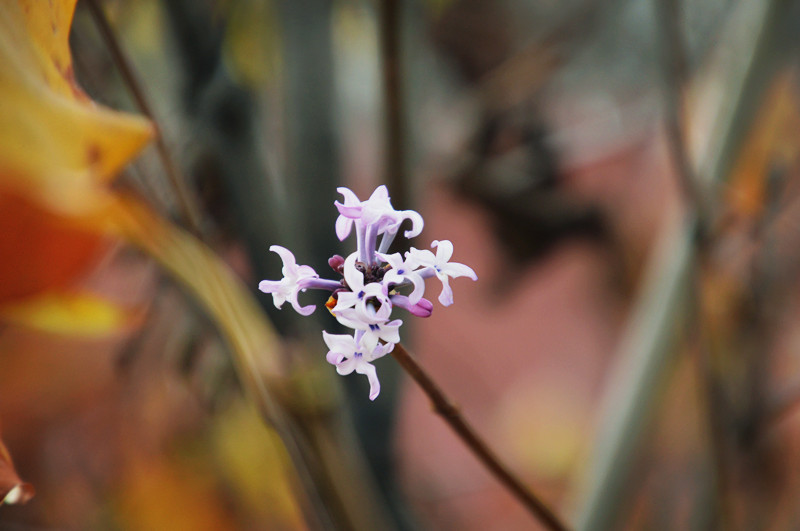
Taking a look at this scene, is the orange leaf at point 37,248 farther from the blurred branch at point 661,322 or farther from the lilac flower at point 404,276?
the blurred branch at point 661,322

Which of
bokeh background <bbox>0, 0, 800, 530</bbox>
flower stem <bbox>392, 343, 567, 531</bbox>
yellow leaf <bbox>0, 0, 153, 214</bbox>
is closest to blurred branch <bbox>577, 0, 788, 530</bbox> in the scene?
bokeh background <bbox>0, 0, 800, 530</bbox>

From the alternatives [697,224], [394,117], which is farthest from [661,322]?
[394,117]

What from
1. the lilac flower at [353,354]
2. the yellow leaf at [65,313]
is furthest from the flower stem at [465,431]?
the yellow leaf at [65,313]

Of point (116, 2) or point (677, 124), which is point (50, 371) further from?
point (677, 124)

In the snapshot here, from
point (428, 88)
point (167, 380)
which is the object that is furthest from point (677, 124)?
point (428, 88)

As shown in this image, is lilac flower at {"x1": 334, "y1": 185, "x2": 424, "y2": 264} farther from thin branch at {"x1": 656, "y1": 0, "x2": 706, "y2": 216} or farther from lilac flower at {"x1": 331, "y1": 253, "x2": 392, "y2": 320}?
thin branch at {"x1": 656, "y1": 0, "x2": 706, "y2": 216}
